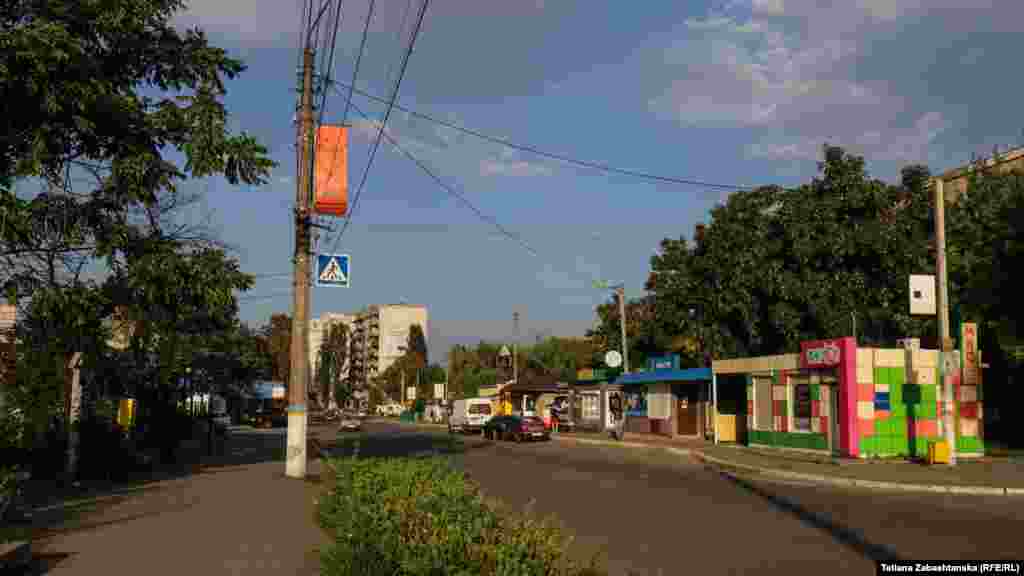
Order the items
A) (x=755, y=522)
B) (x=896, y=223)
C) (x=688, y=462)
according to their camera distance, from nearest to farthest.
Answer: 1. (x=755, y=522)
2. (x=688, y=462)
3. (x=896, y=223)

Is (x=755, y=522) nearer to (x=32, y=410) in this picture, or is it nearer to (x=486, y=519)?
(x=486, y=519)

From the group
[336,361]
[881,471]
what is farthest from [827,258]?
[336,361]

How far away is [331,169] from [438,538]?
15391mm

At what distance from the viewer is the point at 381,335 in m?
171

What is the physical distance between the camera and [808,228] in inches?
1485

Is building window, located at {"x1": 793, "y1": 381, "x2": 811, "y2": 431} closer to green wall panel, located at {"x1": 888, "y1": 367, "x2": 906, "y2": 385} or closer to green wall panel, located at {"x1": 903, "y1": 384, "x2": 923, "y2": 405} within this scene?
green wall panel, located at {"x1": 888, "y1": 367, "x2": 906, "y2": 385}

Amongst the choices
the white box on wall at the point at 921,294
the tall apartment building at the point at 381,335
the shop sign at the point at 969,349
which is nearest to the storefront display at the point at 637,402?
the shop sign at the point at 969,349

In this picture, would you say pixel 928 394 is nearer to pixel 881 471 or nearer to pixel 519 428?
pixel 881 471

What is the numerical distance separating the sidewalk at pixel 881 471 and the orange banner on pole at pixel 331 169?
1343 centimetres

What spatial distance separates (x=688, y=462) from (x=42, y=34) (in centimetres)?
2252

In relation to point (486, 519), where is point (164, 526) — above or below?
below

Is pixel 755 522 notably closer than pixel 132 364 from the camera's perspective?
Yes

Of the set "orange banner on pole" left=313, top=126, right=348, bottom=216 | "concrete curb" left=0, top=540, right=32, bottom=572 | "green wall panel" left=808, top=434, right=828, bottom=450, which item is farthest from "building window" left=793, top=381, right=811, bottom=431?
"concrete curb" left=0, top=540, right=32, bottom=572

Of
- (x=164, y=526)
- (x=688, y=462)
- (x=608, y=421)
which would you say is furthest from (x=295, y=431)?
(x=608, y=421)
